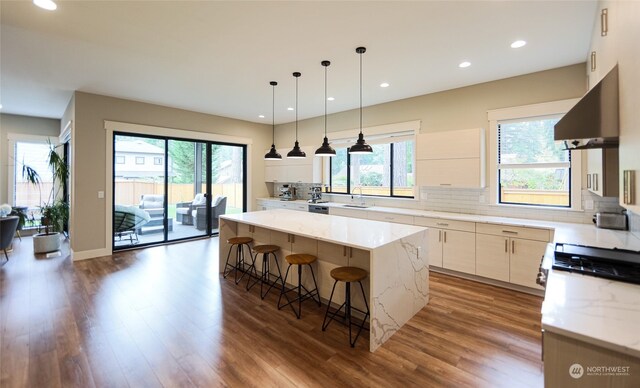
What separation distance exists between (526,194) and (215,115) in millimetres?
6230

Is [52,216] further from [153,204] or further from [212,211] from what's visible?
[212,211]

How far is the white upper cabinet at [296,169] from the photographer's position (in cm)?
650

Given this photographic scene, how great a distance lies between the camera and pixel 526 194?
405cm

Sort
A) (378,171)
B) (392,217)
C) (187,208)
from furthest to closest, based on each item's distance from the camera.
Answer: (187,208)
(378,171)
(392,217)

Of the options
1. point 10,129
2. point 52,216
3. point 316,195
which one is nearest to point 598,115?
point 316,195

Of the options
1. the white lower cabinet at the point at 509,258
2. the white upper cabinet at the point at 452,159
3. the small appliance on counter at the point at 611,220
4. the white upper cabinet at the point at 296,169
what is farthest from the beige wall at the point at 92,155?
the small appliance on counter at the point at 611,220

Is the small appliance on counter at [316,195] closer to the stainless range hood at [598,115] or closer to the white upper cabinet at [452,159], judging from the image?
the white upper cabinet at [452,159]

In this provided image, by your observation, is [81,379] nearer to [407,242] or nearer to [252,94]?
[407,242]

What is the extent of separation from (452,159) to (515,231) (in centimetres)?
133

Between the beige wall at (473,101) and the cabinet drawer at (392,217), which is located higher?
the beige wall at (473,101)

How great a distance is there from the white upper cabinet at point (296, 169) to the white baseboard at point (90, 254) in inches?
149

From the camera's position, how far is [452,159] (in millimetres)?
4312

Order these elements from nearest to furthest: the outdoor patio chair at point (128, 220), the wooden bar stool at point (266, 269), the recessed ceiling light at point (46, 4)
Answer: the recessed ceiling light at point (46, 4), the wooden bar stool at point (266, 269), the outdoor patio chair at point (128, 220)

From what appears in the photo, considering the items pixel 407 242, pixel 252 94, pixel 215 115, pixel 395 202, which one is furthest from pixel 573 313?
pixel 215 115
